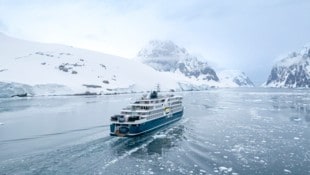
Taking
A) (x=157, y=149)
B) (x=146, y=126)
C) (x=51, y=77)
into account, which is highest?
(x=51, y=77)

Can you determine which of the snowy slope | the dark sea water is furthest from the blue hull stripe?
the snowy slope

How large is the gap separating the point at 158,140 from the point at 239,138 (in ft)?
38.4

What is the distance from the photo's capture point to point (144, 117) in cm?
4744

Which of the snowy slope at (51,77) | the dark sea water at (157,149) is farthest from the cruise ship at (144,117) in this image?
the snowy slope at (51,77)

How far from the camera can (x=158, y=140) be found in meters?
42.9

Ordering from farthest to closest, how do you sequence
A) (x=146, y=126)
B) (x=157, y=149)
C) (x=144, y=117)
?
1. (x=144, y=117)
2. (x=146, y=126)
3. (x=157, y=149)

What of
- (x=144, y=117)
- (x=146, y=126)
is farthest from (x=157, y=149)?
(x=144, y=117)

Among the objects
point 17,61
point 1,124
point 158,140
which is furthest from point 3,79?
point 158,140

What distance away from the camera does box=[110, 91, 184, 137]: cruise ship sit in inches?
1738

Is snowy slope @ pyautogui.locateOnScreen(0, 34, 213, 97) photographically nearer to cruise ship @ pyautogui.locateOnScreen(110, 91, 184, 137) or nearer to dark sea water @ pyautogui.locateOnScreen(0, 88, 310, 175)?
dark sea water @ pyautogui.locateOnScreen(0, 88, 310, 175)

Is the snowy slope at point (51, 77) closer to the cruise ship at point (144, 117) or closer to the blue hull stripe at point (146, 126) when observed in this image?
the cruise ship at point (144, 117)

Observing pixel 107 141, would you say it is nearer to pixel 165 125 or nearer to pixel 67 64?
pixel 165 125

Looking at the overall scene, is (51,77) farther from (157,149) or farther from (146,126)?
(157,149)

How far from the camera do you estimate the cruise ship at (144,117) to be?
145ft
